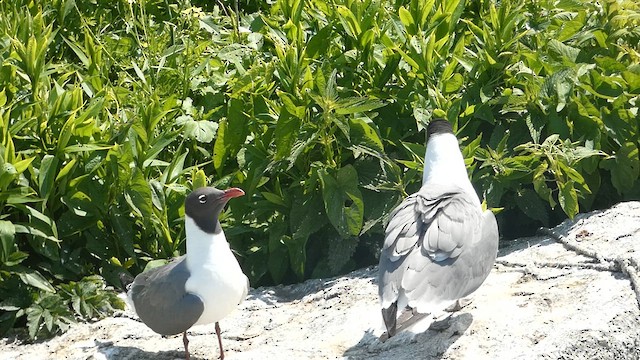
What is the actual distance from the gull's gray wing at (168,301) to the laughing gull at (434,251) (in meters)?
→ 0.86

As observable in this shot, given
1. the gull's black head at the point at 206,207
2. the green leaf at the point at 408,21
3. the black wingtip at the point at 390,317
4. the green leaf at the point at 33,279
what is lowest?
the green leaf at the point at 33,279

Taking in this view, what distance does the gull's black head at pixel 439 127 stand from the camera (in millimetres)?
5203

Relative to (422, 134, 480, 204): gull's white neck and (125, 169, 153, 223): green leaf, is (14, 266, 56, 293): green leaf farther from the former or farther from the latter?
(422, 134, 480, 204): gull's white neck

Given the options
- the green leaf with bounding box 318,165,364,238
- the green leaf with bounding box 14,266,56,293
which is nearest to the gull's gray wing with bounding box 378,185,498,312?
the green leaf with bounding box 318,165,364,238

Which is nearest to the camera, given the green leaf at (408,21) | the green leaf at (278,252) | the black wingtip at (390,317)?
the black wingtip at (390,317)

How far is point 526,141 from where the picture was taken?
584 cm

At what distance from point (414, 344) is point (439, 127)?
3.92 ft

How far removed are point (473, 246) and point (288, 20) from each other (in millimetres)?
2227

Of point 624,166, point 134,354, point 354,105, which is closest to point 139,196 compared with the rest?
point 134,354

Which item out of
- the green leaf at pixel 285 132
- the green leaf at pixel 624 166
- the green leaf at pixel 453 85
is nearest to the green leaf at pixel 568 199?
the green leaf at pixel 624 166

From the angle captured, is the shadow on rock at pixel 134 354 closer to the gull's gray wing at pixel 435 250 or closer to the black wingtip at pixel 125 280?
the black wingtip at pixel 125 280

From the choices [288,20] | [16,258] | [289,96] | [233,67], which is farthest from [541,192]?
[16,258]

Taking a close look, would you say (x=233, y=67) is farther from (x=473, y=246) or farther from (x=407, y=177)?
(x=473, y=246)

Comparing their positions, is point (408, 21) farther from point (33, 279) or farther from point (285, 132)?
point (33, 279)
